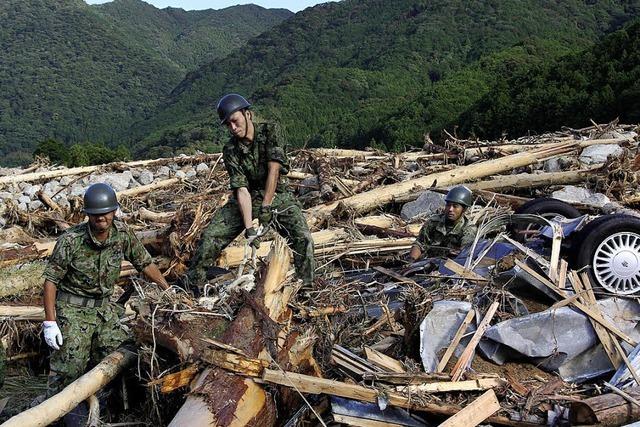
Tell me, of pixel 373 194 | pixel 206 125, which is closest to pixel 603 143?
pixel 373 194

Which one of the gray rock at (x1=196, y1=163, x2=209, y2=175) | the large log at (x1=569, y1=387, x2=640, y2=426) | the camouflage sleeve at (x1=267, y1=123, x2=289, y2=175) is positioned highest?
the camouflage sleeve at (x1=267, y1=123, x2=289, y2=175)

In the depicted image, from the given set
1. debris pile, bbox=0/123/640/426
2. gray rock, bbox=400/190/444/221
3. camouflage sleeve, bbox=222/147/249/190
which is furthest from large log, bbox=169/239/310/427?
gray rock, bbox=400/190/444/221

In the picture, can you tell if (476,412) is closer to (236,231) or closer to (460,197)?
(236,231)

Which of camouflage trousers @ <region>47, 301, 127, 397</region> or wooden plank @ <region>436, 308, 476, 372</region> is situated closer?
wooden plank @ <region>436, 308, 476, 372</region>

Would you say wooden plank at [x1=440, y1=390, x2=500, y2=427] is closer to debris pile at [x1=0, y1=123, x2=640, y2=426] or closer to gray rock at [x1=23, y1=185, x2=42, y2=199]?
debris pile at [x1=0, y1=123, x2=640, y2=426]

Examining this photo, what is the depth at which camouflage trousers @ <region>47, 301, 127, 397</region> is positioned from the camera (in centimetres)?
449

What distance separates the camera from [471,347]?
395cm

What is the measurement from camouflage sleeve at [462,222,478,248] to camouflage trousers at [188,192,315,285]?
5.64ft

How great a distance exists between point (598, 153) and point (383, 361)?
7184mm

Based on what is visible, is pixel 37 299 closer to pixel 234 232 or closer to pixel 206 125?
pixel 234 232

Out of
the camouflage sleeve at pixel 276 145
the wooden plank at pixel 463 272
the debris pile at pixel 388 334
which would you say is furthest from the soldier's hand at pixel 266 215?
the wooden plank at pixel 463 272

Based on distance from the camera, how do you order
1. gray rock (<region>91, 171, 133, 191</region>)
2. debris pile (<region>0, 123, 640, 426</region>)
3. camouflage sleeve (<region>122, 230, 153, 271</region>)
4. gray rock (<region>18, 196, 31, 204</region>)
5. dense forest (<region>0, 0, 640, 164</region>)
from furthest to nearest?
dense forest (<region>0, 0, 640, 164</region>)
gray rock (<region>91, 171, 133, 191</region>)
gray rock (<region>18, 196, 31, 204</region>)
camouflage sleeve (<region>122, 230, 153, 271</region>)
debris pile (<region>0, 123, 640, 426</region>)

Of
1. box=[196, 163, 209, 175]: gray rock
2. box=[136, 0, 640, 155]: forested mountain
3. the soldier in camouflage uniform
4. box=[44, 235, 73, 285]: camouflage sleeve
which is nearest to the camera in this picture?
box=[44, 235, 73, 285]: camouflage sleeve

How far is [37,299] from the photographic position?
650 centimetres
